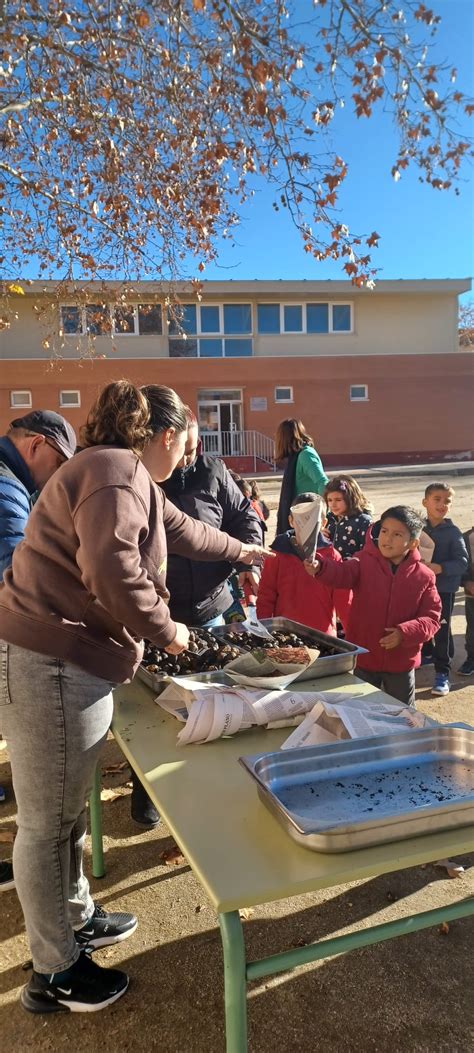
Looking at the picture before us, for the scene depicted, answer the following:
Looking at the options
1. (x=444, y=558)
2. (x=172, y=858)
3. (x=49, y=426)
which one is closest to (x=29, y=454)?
(x=49, y=426)

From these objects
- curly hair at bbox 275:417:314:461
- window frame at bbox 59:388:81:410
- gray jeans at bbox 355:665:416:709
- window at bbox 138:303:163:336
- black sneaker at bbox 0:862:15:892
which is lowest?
black sneaker at bbox 0:862:15:892

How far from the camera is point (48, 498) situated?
186 centimetres

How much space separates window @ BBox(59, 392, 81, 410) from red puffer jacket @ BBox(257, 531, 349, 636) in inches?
835

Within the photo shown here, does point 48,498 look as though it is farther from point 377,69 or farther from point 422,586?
point 377,69

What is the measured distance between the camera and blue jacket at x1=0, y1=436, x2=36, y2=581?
103 inches

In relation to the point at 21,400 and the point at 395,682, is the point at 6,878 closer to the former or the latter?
the point at 395,682

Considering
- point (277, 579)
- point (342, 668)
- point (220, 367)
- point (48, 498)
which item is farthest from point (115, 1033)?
point (220, 367)

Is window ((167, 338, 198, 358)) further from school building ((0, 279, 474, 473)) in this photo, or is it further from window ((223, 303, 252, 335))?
window ((223, 303, 252, 335))

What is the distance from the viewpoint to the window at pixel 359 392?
25.4 meters

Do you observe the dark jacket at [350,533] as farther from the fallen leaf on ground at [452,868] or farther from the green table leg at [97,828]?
the green table leg at [97,828]

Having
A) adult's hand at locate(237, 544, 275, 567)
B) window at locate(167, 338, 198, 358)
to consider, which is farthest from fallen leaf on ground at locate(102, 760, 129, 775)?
window at locate(167, 338, 198, 358)

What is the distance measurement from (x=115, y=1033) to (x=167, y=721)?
96cm

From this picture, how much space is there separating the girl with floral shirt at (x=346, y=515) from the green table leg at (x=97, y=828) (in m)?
2.64

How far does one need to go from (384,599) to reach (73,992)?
7.26 ft
